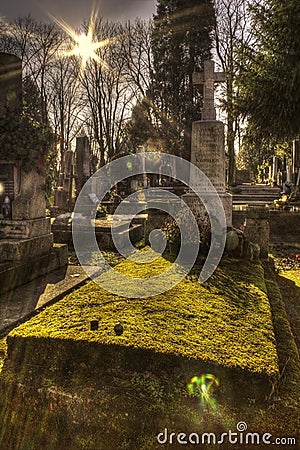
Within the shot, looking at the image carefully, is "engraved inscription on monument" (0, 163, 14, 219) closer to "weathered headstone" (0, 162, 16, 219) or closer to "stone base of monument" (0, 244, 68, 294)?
"weathered headstone" (0, 162, 16, 219)

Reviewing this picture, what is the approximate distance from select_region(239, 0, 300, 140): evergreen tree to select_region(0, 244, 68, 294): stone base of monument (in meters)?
7.78

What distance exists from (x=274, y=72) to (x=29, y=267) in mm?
9201

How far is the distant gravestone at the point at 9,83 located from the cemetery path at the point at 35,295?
9.67ft

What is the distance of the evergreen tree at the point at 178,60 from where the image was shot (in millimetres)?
26391

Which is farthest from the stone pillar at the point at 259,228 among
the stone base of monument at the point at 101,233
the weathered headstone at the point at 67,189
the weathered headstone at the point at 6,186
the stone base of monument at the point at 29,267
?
the weathered headstone at the point at 67,189

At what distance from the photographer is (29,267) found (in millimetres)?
5695

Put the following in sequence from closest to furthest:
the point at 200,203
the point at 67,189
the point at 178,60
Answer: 1. the point at 200,203
2. the point at 67,189
3. the point at 178,60

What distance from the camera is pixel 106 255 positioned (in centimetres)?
844

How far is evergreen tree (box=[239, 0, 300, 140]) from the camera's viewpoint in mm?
10312

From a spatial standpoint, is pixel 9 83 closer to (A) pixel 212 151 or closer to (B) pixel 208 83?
(A) pixel 212 151

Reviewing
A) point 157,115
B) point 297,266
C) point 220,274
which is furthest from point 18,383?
point 157,115

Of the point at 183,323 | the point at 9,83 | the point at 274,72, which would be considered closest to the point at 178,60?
the point at 274,72

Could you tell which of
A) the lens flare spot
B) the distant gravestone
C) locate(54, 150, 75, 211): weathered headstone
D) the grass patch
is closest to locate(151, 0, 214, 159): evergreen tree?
locate(54, 150, 75, 211): weathered headstone

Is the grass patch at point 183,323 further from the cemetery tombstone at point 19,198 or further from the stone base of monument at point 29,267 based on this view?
the cemetery tombstone at point 19,198
